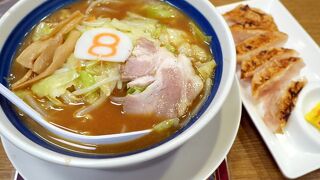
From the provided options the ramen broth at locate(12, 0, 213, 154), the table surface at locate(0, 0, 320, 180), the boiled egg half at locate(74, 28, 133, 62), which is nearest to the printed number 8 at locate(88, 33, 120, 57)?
the boiled egg half at locate(74, 28, 133, 62)

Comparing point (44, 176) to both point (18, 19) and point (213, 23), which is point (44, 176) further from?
point (213, 23)

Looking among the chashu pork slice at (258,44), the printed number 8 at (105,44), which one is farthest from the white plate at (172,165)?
the chashu pork slice at (258,44)

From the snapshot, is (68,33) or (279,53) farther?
(279,53)

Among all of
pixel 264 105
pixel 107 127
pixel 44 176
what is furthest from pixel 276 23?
pixel 44 176

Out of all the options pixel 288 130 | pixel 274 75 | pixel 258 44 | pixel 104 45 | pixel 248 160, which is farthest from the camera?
pixel 258 44

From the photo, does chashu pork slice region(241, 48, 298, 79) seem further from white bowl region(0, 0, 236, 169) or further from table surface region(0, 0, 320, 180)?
white bowl region(0, 0, 236, 169)

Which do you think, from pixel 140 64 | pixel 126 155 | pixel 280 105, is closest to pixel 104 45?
pixel 140 64

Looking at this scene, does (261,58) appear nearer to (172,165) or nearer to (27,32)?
(172,165)
